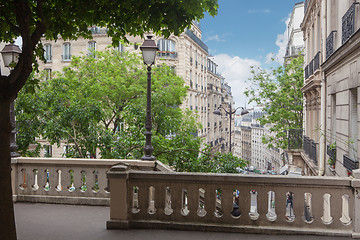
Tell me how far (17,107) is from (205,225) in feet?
42.8

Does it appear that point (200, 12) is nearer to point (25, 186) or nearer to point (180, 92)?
point (25, 186)

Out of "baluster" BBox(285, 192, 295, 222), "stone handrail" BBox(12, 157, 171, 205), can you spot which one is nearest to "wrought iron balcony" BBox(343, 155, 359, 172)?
"baluster" BBox(285, 192, 295, 222)

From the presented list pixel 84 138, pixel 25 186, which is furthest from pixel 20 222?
pixel 84 138

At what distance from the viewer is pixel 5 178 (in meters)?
4.84

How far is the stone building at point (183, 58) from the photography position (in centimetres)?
3897

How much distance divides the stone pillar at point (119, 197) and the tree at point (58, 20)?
6.32 ft

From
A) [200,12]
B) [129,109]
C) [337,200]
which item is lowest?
[337,200]

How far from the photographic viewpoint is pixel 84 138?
45.7 feet

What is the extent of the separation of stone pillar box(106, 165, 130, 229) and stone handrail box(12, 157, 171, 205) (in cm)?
169

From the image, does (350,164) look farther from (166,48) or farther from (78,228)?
(166,48)

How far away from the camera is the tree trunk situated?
4.82m

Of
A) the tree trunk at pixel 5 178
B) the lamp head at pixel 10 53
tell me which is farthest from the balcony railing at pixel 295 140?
the tree trunk at pixel 5 178

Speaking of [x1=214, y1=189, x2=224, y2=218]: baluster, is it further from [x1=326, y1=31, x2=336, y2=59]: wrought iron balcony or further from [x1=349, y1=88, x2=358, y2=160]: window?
[x1=326, y1=31, x2=336, y2=59]: wrought iron balcony

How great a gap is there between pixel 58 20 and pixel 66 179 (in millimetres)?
3735
